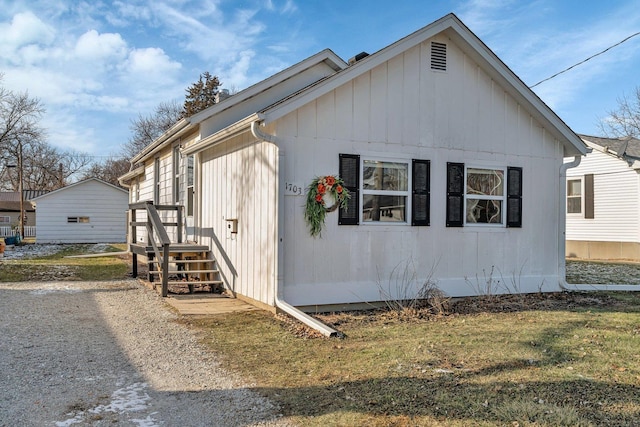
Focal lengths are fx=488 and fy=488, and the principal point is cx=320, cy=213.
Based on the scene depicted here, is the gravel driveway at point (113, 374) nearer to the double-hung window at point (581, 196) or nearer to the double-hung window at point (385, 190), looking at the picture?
the double-hung window at point (385, 190)

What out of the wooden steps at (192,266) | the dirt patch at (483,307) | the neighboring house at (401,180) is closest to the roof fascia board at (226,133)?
the neighboring house at (401,180)

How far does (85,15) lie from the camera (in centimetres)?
1160

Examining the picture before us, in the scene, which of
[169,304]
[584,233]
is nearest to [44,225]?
[169,304]

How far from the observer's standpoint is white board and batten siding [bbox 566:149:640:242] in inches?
644

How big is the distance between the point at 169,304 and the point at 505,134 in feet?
20.7

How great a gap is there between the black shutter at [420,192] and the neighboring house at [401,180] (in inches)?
0.9

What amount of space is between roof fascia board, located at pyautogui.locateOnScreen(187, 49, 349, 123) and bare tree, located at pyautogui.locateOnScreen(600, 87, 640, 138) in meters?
22.1

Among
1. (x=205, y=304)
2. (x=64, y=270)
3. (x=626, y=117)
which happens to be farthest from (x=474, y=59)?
(x=626, y=117)

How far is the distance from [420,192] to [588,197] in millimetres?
12851

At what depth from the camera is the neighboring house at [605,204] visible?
16.4 m

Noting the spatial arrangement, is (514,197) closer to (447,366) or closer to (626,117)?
(447,366)

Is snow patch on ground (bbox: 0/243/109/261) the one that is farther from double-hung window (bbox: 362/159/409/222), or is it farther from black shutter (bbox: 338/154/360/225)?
double-hung window (bbox: 362/159/409/222)

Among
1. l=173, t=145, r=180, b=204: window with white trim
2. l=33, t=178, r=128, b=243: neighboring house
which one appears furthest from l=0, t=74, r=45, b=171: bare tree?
l=173, t=145, r=180, b=204: window with white trim

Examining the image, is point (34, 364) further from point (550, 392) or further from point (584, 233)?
point (584, 233)
